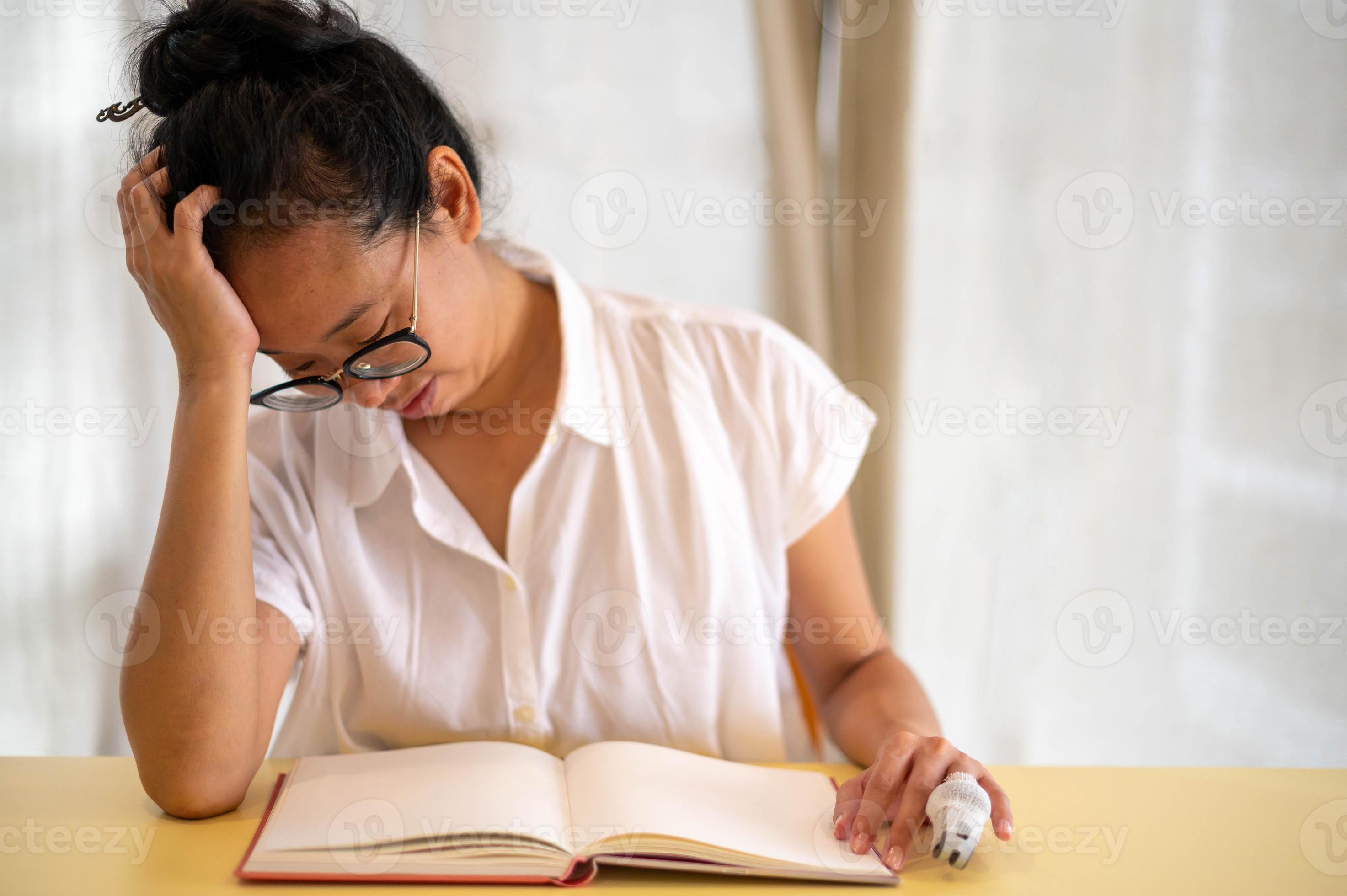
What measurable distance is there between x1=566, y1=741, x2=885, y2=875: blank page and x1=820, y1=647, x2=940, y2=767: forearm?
110 mm

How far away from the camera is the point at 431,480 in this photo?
1255 millimetres

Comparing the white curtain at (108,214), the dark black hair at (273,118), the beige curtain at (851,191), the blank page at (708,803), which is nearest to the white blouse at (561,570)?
the blank page at (708,803)

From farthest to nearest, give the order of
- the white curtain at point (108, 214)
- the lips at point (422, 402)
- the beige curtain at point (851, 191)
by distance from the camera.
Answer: the beige curtain at point (851, 191), the white curtain at point (108, 214), the lips at point (422, 402)

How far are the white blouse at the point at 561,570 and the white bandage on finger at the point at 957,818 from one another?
1.36 feet

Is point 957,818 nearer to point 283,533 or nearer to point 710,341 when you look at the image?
point 710,341

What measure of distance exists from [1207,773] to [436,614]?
95 centimetres

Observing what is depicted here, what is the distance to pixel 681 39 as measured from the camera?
2.00m

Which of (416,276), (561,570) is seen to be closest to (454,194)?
(416,276)

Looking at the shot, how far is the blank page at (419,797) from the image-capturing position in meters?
0.87

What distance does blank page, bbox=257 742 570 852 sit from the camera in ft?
2.84

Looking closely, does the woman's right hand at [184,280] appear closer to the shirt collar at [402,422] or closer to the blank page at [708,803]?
the shirt collar at [402,422]

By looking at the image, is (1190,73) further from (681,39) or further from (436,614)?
(436,614)

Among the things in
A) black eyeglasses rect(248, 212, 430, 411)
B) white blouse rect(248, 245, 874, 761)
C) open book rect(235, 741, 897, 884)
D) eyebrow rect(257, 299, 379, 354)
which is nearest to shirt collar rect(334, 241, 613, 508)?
white blouse rect(248, 245, 874, 761)

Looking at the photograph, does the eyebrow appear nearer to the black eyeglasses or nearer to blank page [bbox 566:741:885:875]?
the black eyeglasses
